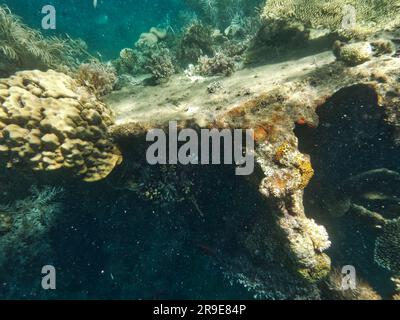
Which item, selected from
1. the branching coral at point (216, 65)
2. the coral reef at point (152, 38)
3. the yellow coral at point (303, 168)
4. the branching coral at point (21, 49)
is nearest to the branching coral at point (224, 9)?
the coral reef at point (152, 38)

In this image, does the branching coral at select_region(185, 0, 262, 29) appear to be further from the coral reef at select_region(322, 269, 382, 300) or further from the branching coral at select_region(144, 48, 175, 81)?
the coral reef at select_region(322, 269, 382, 300)

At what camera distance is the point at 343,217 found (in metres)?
6.36

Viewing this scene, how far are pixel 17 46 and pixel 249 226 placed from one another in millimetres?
6259

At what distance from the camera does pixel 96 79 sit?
6.80 metres

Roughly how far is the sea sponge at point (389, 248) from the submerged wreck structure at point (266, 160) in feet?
0.06

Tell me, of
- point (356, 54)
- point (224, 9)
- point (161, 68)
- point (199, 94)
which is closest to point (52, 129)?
point (199, 94)

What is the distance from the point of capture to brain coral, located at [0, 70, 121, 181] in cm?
488

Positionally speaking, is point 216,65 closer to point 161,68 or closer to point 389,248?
point 161,68

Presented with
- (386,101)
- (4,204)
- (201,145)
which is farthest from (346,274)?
(4,204)

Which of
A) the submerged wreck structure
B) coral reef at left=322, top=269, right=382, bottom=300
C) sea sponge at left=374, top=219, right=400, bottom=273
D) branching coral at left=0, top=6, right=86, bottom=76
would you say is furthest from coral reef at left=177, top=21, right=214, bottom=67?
coral reef at left=322, top=269, right=382, bottom=300

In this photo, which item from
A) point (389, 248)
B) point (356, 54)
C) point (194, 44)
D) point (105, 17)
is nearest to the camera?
point (356, 54)

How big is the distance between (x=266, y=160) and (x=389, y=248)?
3.31 metres

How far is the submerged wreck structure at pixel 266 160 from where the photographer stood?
4801 mm

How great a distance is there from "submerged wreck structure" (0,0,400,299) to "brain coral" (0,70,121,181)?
2 cm
